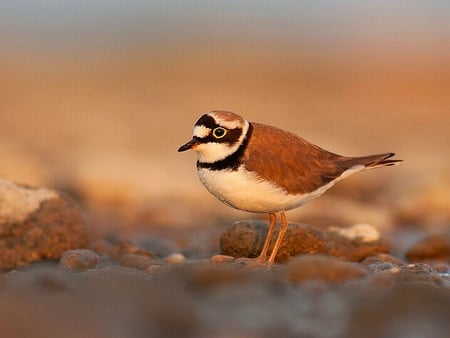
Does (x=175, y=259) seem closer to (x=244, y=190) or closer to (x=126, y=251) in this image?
(x=126, y=251)

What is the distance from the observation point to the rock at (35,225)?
753 centimetres

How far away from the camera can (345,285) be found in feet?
15.0

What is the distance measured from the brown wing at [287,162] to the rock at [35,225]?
6.84 feet

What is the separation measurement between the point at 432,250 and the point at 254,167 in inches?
108

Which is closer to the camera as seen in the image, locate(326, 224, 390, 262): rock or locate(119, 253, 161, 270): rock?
locate(119, 253, 161, 270): rock

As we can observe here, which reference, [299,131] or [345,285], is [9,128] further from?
[345,285]

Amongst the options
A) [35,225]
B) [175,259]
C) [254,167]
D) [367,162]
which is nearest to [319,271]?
[254,167]

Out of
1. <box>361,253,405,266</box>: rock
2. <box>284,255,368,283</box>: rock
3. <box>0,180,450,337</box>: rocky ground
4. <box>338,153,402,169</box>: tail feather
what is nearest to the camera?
<box>0,180,450,337</box>: rocky ground

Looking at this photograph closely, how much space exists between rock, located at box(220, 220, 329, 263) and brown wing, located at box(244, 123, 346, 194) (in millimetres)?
454

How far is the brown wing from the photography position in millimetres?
6449

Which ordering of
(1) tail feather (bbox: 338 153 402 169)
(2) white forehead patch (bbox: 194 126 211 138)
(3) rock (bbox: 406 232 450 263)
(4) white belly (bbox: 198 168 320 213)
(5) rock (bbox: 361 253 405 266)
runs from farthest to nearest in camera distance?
(3) rock (bbox: 406 232 450 263) < (1) tail feather (bbox: 338 153 402 169) < (5) rock (bbox: 361 253 405 266) < (2) white forehead patch (bbox: 194 126 211 138) < (4) white belly (bbox: 198 168 320 213)

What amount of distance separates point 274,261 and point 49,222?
6.85 ft

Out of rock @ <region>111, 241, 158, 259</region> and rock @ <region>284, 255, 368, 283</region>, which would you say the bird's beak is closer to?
rock @ <region>111, 241, 158, 259</region>

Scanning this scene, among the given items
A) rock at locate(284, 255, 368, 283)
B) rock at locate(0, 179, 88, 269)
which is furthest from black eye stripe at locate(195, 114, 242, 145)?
rock at locate(0, 179, 88, 269)
